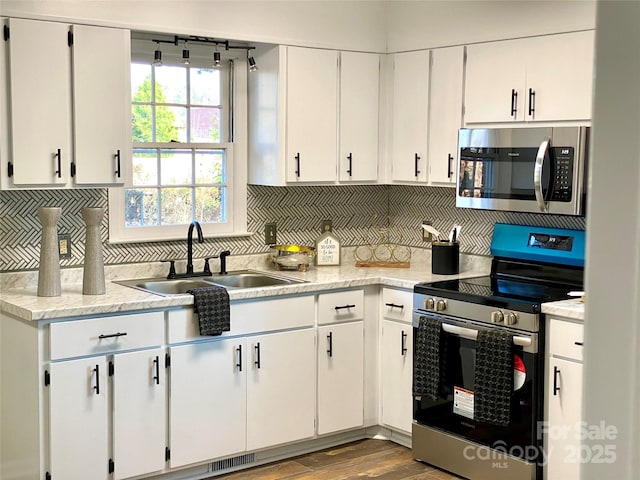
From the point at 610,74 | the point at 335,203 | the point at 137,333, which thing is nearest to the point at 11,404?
the point at 137,333

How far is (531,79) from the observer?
3.88 metres

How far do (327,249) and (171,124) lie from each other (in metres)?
1.16

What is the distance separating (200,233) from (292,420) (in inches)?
42.9

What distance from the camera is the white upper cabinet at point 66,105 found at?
345 cm

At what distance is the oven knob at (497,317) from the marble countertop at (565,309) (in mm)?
197

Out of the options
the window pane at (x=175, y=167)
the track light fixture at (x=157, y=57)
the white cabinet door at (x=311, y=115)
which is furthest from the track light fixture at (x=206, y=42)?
the window pane at (x=175, y=167)

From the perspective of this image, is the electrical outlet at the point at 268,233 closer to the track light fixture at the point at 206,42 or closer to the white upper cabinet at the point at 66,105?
the track light fixture at the point at 206,42

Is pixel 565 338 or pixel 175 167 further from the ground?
pixel 175 167

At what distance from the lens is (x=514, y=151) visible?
3879 mm

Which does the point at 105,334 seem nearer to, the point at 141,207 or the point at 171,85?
the point at 141,207

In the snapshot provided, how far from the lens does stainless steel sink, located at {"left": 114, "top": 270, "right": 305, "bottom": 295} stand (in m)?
4.07

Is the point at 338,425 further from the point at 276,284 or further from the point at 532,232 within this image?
the point at 532,232

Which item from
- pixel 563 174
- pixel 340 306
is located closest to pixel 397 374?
pixel 340 306

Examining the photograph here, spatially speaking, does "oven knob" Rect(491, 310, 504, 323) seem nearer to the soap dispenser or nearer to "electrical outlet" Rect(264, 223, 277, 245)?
the soap dispenser
